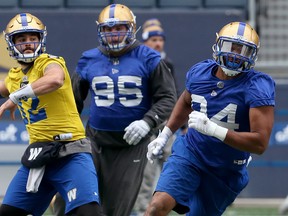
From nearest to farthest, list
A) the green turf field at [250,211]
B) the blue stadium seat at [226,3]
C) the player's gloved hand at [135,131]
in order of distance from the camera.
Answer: the player's gloved hand at [135,131], the green turf field at [250,211], the blue stadium seat at [226,3]

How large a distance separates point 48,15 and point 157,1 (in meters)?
1.34

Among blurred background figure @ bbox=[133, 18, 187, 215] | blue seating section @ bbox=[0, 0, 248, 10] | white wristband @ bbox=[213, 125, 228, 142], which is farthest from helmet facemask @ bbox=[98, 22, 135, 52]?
blue seating section @ bbox=[0, 0, 248, 10]

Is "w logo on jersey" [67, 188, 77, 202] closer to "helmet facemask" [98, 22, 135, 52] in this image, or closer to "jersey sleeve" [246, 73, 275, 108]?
"jersey sleeve" [246, 73, 275, 108]

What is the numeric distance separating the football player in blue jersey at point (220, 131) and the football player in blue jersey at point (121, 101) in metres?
0.70

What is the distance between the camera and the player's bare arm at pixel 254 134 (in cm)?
636

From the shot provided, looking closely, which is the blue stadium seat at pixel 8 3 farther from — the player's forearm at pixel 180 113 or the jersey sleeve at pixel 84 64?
the player's forearm at pixel 180 113

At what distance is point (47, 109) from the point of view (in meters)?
6.75

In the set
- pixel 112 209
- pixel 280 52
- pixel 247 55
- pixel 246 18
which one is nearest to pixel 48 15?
pixel 246 18

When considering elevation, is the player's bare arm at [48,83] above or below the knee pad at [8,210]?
above

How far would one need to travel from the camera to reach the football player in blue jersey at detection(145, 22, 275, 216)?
6.38 meters

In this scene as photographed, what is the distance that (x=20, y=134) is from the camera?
443 inches

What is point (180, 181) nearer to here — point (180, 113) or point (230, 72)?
point (180, 113)

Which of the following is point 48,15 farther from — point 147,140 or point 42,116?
point 42,116

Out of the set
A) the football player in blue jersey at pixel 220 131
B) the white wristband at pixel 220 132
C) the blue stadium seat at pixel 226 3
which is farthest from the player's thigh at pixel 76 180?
the blue stadium seat at pixel 226 3
